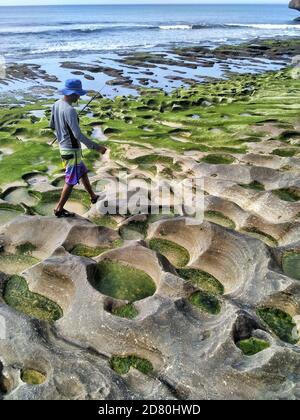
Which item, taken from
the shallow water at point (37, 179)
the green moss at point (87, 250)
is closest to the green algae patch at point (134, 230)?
the green moss at point (87, 250)

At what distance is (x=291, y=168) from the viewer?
1061 centimetres

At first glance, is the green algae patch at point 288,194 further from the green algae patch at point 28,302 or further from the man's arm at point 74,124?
the green algae patch at point 28,302

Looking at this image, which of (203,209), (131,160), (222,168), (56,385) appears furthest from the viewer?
(131,160)

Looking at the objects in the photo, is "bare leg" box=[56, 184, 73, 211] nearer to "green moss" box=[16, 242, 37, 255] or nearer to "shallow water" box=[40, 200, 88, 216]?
"green moss" box=[16, 242, 37, 255]

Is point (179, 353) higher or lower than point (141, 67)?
higher

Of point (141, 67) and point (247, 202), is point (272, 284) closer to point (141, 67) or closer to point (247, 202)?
point (247, 202)

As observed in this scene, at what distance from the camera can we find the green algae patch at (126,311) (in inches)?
227

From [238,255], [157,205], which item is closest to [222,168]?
[157,205]

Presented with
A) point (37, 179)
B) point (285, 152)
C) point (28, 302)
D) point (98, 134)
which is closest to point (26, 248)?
point (28, 302)

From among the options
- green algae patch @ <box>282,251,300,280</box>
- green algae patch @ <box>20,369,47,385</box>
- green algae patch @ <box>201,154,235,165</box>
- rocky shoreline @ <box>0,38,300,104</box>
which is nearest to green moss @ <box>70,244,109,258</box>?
green algae patch @ <box>20,369,47,385</box>

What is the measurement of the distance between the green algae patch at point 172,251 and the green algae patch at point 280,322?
1751 mm

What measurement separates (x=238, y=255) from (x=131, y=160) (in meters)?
6.07

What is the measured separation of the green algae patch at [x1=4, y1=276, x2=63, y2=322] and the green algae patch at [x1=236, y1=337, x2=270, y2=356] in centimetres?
243

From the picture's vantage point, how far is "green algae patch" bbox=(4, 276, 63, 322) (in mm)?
6148
